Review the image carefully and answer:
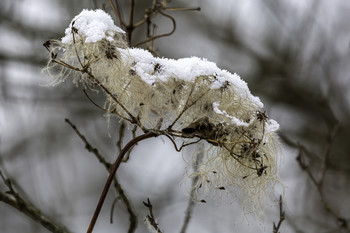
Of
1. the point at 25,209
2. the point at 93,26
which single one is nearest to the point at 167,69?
the point at 93,26

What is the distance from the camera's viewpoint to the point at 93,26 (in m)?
0.83

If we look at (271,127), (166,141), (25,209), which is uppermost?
(271,127)

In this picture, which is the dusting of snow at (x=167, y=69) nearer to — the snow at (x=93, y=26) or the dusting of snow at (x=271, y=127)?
the snow at (x=93, y=26)

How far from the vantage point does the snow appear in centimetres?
82

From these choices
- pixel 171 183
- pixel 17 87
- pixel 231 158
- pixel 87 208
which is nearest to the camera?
pixel 231 158

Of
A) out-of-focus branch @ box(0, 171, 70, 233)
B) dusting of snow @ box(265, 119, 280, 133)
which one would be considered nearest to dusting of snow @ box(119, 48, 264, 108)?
dusting of snow @ box(265, 119, 280, 133)

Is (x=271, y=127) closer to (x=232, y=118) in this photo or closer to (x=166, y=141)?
(x=232, y=118)

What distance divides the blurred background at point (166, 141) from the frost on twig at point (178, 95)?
6.38ft

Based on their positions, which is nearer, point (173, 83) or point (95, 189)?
point (173, 83)

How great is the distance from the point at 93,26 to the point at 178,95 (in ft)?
0.77

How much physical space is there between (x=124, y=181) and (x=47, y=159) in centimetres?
73

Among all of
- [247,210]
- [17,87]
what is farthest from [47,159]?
[247,210]

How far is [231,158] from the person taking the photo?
969mm

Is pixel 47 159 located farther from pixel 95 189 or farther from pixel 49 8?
pixel 49 8
